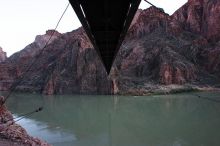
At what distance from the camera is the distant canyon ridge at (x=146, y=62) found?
251 feet

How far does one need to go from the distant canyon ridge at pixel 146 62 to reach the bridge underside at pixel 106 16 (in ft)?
205

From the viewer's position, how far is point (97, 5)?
6.01 m

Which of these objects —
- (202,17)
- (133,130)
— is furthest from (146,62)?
(133,130)

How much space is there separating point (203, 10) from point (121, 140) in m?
90.6

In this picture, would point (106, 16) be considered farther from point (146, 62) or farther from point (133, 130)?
point (146, 62)

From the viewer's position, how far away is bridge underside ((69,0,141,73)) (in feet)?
19.1

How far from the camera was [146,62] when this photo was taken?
278 feet

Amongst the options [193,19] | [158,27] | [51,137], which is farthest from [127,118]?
[193,19]

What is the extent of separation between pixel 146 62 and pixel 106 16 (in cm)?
7865

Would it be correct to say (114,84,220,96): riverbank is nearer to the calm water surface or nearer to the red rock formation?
the red rock formation

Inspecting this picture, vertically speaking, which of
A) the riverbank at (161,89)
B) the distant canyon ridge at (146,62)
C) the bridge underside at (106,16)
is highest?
the distant canyon ridge at (146,62)

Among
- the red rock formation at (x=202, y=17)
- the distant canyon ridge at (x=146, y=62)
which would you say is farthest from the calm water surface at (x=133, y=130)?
the red rock formation at (x=202, y=17)

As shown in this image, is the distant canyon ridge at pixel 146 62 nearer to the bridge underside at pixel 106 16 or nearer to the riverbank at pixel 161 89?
the riverbank at pixel 161 89

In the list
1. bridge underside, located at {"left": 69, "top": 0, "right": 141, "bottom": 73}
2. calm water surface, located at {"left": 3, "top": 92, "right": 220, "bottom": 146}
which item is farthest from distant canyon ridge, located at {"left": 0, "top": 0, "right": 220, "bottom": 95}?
bridge underside, located at {"left": 69, "top": 0, "right": 141, "bottom": 73}
